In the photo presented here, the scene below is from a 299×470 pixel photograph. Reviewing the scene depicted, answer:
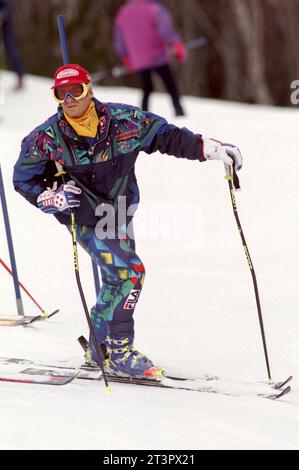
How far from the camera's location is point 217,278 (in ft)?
21.5

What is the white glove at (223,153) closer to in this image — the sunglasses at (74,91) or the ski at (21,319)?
the sunglasses at (74,91)

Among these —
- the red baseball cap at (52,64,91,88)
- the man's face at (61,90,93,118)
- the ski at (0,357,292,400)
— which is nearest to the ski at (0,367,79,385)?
the ski at (0,357,292,400)

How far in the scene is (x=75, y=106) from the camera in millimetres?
3996

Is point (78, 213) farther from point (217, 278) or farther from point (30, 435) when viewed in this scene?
point (217, 278)

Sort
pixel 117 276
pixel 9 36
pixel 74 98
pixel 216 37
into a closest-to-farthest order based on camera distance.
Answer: pixel 74 98, pixel 117 276, pixel 9 36, pixel 216 37

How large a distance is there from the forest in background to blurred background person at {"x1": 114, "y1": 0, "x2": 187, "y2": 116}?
12476 mm

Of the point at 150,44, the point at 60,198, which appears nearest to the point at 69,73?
the point at 60,198

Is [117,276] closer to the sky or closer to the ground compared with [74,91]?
closer to the ground

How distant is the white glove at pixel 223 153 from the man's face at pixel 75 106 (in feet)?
1.82

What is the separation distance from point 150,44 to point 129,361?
6.61 meters

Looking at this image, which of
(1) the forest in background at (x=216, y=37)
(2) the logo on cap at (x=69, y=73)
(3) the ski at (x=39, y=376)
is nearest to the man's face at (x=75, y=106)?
(2) the logo on cap at (x=69, y=73)

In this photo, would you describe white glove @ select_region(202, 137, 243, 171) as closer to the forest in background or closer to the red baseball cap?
the red baseball cap

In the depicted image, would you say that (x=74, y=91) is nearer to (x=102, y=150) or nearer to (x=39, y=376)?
(x=102, y=150)

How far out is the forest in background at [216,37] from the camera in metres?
23.6
